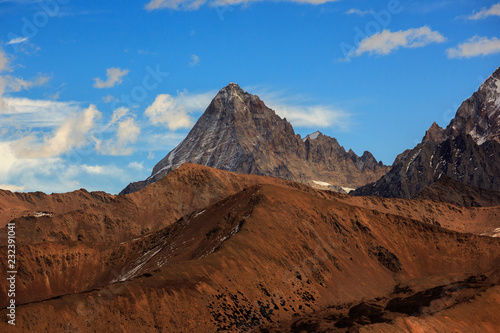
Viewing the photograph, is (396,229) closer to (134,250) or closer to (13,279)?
(134,250)

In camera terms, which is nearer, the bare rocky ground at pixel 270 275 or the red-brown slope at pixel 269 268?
the red-brown slope at pixel 269 268

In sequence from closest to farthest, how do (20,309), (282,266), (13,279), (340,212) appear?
(20,309) → (282,266) → (13,279) → (340,212)

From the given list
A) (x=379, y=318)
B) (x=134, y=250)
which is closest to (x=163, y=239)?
(x=134, y=250)

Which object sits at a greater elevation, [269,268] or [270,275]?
[269,268]

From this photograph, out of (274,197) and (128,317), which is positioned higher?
(274,197)

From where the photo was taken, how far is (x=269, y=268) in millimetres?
125500

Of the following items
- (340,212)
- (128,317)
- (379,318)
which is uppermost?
(340,212)

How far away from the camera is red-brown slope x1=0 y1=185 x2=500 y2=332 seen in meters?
96.8

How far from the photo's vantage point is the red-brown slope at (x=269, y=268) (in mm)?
96750

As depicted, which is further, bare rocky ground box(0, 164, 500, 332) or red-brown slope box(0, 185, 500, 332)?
bare rocky ground box(0, 164, 500, 332)

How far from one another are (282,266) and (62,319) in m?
49.4

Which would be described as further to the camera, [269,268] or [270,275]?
[269,268]

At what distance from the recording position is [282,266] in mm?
129625

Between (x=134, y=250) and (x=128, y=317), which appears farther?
(x=134, y=250)
